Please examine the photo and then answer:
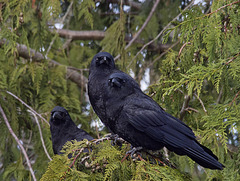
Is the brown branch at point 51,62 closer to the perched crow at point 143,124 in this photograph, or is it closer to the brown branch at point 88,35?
the brown branch at point 88,35

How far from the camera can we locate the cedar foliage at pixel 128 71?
2906 millimetres

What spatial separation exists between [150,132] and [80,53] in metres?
3.74

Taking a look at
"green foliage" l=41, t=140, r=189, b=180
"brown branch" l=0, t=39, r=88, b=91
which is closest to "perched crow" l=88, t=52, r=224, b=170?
"green foliage" l=41, t=140, r=189, b=180

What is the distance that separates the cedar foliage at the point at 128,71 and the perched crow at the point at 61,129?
121mm

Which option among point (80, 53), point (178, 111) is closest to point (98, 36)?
point (80, 53)

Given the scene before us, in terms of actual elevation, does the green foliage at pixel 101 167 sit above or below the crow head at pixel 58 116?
above

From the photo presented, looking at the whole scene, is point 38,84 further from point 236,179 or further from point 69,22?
point 236,179

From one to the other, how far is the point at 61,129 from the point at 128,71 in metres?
1.13

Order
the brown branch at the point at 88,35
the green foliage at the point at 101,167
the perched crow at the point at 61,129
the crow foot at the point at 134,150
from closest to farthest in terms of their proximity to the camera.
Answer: the green foliage at the point at 101,167, the crow foot at the point at 134,150, the perched crow at the point at 61,129, the brown branch at the point at 88,35

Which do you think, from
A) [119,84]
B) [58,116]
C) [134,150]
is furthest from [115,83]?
[58,116]

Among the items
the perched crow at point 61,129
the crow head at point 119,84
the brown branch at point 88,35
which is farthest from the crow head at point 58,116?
the brown branch at point 88,35

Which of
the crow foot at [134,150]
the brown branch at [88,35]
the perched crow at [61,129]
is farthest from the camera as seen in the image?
the brown branch at [88,35]

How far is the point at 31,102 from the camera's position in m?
5.17

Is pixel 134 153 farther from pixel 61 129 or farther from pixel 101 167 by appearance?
pixel 61 129
